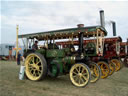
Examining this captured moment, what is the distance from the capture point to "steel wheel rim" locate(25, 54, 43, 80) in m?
5.13

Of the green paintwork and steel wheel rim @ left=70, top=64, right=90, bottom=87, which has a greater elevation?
the green paintwork

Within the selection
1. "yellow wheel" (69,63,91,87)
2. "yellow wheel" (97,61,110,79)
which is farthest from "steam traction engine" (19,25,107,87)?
"yellow wheel" (97,61,110,79)

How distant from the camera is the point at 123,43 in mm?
10336

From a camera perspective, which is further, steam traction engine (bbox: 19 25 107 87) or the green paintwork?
the green paintwork

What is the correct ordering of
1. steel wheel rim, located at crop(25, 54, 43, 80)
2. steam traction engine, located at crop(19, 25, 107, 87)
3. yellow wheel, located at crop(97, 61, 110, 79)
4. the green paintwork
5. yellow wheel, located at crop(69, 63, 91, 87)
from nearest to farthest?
yellow wheel, located at crop(69, 63, 91, 87)
steam traction engine, located at crop(19, 25, 107, 87)
the green paintwork
steel wheel rim, located at crop(25, 54, 43, 80)
yellow wheel, located at crop(97, 61, 110, 79)

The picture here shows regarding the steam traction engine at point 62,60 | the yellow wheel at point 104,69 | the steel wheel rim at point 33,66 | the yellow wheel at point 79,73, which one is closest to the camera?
the yellow wheel at point 79,73

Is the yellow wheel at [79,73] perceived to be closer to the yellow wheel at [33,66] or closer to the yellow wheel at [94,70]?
the yellow wheel at [94,70]

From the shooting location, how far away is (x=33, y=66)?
17.1 ft

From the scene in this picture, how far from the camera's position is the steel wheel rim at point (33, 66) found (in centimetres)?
513

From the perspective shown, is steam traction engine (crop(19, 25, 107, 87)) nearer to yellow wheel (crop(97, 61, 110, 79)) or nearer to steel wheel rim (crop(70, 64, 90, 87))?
steel wheel rim (crop(70, 64, 90, 87))

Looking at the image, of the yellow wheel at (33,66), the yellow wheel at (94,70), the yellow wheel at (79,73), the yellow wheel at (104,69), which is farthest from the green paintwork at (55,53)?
the yellow wheel at (104,69)

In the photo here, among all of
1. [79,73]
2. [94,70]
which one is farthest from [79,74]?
[94,70]

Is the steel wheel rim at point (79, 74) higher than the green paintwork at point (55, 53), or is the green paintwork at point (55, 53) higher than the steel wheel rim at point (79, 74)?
the green paintwork at point (55, 53)

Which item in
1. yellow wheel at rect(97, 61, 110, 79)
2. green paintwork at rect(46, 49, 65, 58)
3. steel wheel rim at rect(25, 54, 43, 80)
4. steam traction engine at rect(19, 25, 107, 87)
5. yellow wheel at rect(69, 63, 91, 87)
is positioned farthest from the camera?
yellow wheel at rect(97, 61, 110, 79)
